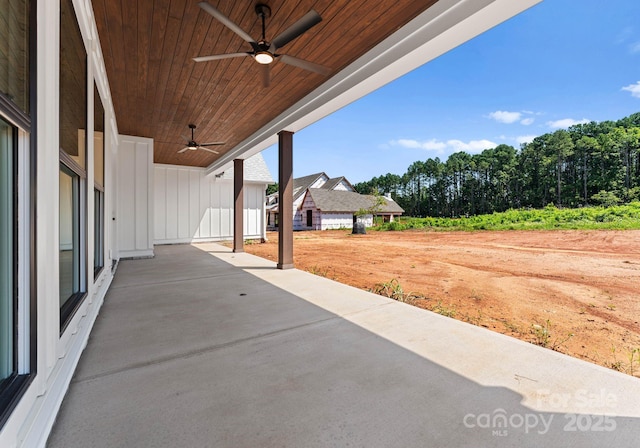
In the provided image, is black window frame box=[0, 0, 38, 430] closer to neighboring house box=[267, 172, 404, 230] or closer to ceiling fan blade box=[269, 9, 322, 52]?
ceiling fan blade box=[269, 9, 322, 52]

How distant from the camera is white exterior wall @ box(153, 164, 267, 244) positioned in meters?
9.68

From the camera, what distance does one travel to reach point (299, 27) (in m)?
2.48

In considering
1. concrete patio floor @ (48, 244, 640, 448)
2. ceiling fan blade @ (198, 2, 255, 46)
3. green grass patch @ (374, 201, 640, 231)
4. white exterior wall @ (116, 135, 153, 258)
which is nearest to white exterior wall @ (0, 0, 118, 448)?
concrete patio floor @ (48, 244, 640, 448)

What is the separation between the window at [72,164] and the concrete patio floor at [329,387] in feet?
1.63

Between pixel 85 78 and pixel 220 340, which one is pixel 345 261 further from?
pixel 85 78

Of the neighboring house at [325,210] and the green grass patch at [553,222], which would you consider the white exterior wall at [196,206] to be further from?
the green grass patch at [553,222]

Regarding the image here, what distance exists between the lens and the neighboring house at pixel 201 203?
970 centimetres

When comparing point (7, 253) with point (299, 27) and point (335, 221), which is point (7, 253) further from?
point (335, 221)

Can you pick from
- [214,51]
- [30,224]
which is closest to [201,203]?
[214,51]

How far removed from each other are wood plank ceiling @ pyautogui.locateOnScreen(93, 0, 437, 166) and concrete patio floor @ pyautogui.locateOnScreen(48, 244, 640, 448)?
3.06m

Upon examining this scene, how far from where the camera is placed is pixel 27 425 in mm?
1147

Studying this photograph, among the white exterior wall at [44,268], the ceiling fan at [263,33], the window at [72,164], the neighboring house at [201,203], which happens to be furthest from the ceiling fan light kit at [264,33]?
the neighboring house at [201,203]

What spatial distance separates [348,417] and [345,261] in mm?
5891

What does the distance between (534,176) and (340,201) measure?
2857 centimetres
